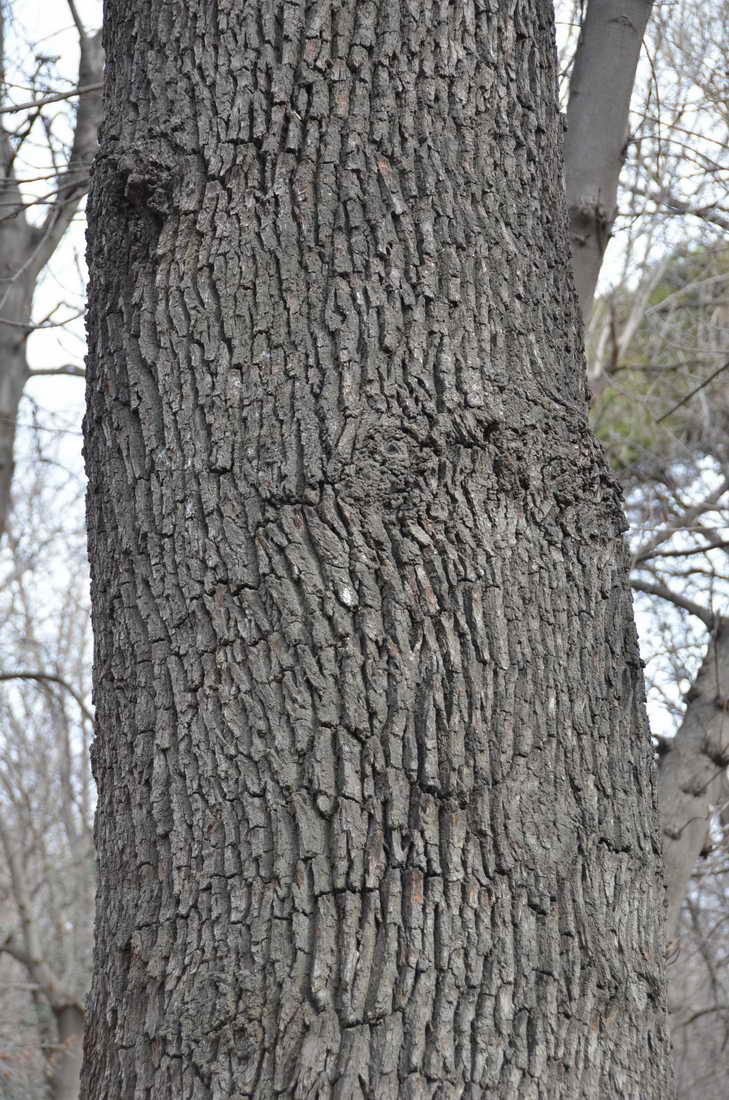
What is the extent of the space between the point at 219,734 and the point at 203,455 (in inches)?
16.1

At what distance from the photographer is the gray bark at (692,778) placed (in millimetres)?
3365

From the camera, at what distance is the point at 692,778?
3.45m

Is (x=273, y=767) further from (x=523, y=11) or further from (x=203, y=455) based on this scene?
(x=523, y=11)

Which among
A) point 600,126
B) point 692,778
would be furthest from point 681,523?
point 600,126

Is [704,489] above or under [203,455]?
above

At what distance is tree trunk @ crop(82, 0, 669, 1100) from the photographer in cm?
126

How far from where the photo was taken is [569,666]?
1.44m

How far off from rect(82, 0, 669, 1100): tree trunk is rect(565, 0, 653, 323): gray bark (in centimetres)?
139

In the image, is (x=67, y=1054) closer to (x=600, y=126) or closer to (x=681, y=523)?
(x=681, y=523)

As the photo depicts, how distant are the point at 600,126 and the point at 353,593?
7.63 ft

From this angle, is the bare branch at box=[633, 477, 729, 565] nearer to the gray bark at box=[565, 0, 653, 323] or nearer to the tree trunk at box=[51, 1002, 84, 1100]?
the gray bark at box=[565, 0, 653, 323]

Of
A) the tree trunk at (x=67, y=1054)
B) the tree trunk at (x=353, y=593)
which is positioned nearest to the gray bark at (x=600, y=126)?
the tree trunk at (x=353, y=593)

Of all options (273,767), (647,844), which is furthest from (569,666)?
(273,767)

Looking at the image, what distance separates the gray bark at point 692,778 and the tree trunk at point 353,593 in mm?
2064
